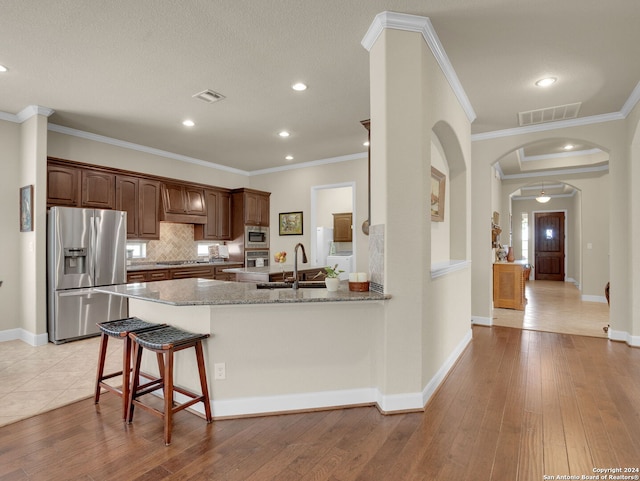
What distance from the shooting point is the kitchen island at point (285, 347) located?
2480 mm

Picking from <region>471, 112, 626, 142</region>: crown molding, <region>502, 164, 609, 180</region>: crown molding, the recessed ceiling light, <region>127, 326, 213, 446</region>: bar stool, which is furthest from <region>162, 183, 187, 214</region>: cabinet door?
<region>502, 164, 609, 180</region>: crown molding

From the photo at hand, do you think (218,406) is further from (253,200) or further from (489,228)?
(253,200)

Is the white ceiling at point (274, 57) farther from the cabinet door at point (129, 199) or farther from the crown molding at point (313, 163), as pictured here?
the crown molding at point (313, 163)

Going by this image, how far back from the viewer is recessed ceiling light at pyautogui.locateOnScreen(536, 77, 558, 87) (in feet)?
11.4

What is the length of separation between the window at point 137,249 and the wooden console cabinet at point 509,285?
6.15m

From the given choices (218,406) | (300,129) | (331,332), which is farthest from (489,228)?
(218,406)

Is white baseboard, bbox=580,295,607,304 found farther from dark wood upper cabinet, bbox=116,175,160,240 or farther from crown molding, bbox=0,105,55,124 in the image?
crown molding, bbox=0,105,55,124

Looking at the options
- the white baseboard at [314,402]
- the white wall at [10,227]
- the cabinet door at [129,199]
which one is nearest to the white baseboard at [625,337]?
the white baseboard at [314,402]

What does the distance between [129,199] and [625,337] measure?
687 centimetres

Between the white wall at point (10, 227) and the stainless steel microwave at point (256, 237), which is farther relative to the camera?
the stainless steel microwave at point (256, 237)

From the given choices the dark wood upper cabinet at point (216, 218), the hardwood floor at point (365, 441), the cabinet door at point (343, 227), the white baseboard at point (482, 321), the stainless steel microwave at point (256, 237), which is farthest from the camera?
the cabinet door at point (343, 227)

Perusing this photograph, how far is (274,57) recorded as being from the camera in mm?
3059

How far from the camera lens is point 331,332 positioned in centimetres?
261

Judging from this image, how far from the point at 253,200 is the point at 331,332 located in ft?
16.6
